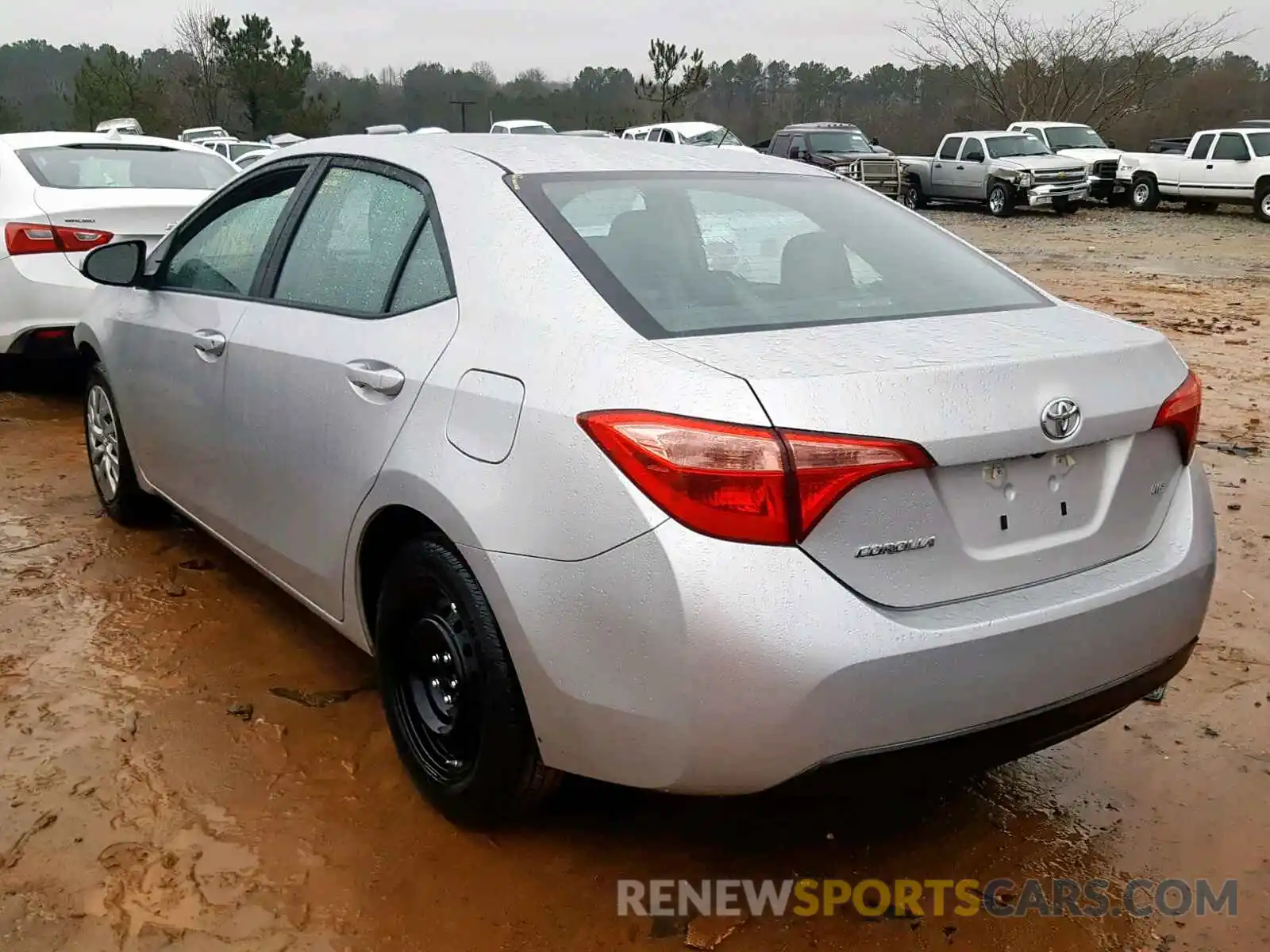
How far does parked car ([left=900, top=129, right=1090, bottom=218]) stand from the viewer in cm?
2305

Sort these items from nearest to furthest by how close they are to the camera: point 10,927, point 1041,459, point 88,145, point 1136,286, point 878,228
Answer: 1. point 1041,459
2. point 10,927
3. point 878,228
4. point 88,145
5. point 1136,286

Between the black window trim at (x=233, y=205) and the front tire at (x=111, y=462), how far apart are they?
2.17ft

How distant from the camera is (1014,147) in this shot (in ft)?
79.1

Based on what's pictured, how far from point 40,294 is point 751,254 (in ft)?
16.4

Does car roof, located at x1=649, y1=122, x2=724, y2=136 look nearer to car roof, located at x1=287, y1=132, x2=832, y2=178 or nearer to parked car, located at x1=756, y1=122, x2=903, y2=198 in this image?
parked car, located at x1=756, y1=122, x2=903, y2=198

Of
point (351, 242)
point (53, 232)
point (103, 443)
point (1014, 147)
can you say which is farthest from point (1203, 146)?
point (351, 242)

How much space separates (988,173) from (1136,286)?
11.6 m

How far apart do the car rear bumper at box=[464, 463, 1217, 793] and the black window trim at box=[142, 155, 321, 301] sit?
1530mm

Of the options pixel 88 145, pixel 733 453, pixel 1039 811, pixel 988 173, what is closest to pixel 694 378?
pixel 733 453

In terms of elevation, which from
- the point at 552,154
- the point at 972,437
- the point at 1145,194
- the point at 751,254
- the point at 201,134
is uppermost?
the point at 552,154

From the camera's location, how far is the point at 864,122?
52375mm

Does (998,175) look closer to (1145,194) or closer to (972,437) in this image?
(1145,194)

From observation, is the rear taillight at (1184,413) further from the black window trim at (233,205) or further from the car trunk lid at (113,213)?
the car trunk lid at (113,213)

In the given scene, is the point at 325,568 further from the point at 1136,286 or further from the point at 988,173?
the point at 988,173
